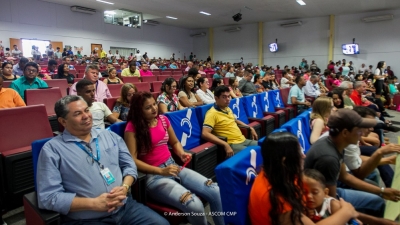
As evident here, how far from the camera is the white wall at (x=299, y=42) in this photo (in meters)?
14.8

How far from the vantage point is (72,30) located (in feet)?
43.7

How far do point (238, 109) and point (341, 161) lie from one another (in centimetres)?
207

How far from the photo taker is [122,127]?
2012 mm

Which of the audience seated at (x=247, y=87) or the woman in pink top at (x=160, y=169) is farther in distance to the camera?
the audience seated at (x=247, y=87)

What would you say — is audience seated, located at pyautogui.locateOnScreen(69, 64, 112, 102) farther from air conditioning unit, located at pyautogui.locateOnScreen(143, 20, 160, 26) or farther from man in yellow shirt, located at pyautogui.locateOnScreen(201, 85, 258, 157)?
air conditioning unit, located at pyautogui.locateOnScreen(143, 20, 160, 26)

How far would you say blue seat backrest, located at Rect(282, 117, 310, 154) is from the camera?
90.1 inches

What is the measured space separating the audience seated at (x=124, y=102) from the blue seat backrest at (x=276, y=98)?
2.81 metres

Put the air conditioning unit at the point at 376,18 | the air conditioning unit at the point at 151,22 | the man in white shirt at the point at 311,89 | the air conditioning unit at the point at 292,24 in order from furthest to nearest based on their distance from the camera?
the air conditioning unit at the point at 151,22 < the air conditioning unit at the point at 292,24 < the air conditioning unit at the point at 376,18 < the man in white shirt at the point at 311,89

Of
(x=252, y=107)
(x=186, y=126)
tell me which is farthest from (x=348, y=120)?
(x=252, y=107)

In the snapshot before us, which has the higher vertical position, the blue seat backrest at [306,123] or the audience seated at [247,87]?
the audience seated at [247,87]

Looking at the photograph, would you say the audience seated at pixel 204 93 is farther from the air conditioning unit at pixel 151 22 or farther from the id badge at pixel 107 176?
the air conditioning unit at pixel 151 22

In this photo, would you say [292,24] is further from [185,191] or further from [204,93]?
[185,191]

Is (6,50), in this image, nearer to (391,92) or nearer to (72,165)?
(72,165)

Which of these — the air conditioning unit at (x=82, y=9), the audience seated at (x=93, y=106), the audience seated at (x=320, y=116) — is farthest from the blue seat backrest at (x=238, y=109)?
the air conditioning unit at (x=82, y=9)
